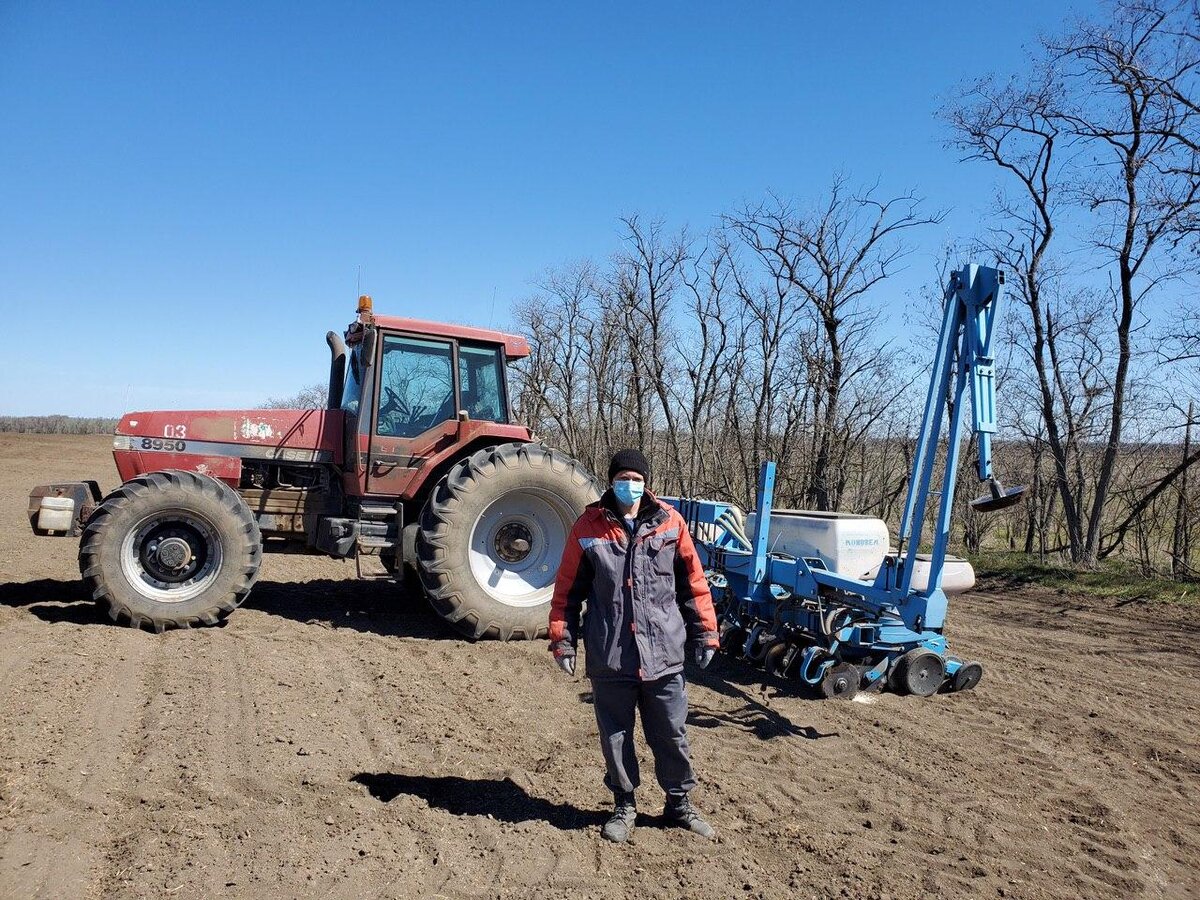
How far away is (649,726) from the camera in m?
3.41

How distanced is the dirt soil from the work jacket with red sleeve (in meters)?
0.77

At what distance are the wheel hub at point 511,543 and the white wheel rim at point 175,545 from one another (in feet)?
6.90

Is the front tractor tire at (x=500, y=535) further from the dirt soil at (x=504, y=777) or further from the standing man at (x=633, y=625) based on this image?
the standing man at (x=633, y=625)

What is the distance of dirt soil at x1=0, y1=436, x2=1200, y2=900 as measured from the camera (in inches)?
119

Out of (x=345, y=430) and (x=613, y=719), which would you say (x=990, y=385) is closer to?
(x=613, y=719)

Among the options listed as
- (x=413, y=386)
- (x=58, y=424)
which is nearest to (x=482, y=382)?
(x=413, y=386)

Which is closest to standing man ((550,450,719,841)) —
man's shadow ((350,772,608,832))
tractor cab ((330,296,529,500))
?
man's shadow ((350,772,608,832))

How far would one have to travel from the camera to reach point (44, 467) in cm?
2666

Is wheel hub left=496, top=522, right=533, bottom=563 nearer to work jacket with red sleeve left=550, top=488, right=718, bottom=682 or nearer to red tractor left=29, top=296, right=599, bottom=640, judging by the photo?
red tractor left=29, top=296, right=599, bottom=640

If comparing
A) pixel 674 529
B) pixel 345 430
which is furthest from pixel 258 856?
pixel 345 430

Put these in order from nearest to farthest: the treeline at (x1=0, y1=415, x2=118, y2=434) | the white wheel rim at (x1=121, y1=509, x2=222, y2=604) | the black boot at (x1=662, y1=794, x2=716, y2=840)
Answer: the black boot at (x1=662, y1=794, x2=716, y2=840), the white wheel rim at (x1=121, y1=509, x2=222, y2=604), the treeline at (x1=0, y1=415, x2=118, y2=434)

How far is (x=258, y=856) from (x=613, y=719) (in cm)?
144

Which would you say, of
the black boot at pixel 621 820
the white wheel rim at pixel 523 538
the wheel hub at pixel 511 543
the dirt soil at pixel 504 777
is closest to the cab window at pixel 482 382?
the white wheel rim at pixel 523 538

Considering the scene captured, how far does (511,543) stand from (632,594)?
3.37 metres
